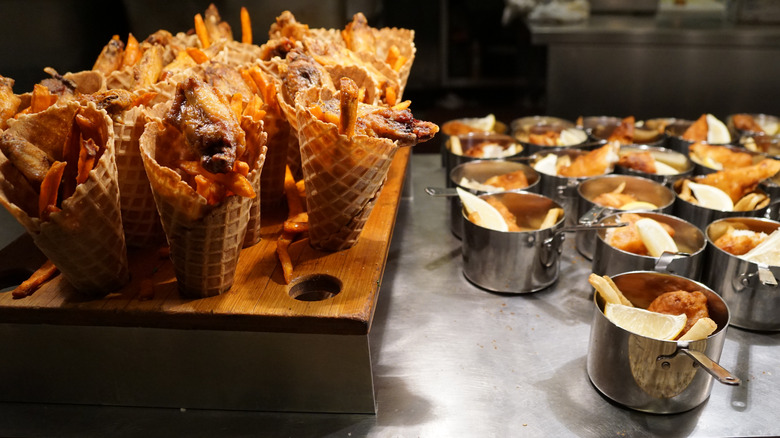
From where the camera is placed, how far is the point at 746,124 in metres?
2.95

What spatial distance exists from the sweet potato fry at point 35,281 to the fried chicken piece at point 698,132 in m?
2.64

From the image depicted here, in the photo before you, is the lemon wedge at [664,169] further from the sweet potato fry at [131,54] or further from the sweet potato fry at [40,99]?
the sweet potato fry at [40,99]

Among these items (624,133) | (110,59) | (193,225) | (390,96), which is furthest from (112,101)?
(624,133)

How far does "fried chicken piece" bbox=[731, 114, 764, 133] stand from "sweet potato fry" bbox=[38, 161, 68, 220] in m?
3.00

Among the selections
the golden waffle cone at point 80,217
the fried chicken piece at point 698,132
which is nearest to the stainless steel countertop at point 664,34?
the fried chicken piece at point 698,132

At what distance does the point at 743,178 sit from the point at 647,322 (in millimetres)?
1103

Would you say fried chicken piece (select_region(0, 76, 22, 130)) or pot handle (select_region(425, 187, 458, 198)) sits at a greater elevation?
fried chicken piece (select_region(0, 76, 22, 130))

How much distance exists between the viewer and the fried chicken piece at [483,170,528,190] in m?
2.21

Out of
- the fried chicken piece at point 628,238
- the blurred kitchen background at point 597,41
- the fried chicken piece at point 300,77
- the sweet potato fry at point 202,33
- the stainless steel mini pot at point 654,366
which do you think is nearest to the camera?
the stainless steel mini pot at point 654,366

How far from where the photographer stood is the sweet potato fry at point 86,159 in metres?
1.23

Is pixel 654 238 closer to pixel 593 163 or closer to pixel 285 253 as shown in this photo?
pixel 593 163

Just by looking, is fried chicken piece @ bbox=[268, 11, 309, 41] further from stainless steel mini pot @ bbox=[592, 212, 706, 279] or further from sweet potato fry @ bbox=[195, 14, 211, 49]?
stainless steel mini pot @ bbox=[592, 212, 706, 279]

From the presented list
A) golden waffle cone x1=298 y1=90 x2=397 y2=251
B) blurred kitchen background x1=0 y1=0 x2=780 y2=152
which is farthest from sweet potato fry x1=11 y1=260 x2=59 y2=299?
blurred kitchen background x1=0 y1=0 x2=780 y2=152

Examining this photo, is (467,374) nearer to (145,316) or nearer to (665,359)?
(665,359)
